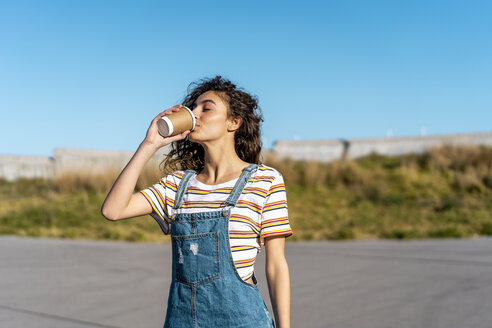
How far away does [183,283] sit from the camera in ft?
6.19

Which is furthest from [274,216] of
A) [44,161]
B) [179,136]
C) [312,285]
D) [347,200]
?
[44,161]

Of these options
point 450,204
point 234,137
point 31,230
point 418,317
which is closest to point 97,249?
point 31,230

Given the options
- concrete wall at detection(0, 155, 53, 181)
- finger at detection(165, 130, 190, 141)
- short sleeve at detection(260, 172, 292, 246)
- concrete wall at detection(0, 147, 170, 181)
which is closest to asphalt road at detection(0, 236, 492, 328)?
short sleeve at detection(260, 172, 292, 246)

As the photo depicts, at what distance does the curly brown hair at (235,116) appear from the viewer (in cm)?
222

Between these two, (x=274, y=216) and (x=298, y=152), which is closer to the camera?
(x=274, y=216)

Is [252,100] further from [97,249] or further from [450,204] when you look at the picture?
[450,204]

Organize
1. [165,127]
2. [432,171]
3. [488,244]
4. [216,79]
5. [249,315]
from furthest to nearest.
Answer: [432,171], [488,244], [216,79], [165,127], [249,315]

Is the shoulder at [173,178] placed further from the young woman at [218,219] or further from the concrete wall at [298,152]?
the concrete wall at [298,152]

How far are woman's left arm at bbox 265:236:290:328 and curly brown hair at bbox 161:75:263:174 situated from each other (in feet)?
1.68

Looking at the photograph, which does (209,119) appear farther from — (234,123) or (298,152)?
(298,152)

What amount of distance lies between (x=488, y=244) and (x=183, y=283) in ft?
30.5

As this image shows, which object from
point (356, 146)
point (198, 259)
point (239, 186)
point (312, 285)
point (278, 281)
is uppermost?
point (356, 146)

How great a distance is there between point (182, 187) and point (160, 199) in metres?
0.11

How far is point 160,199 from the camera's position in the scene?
213 centimetres
